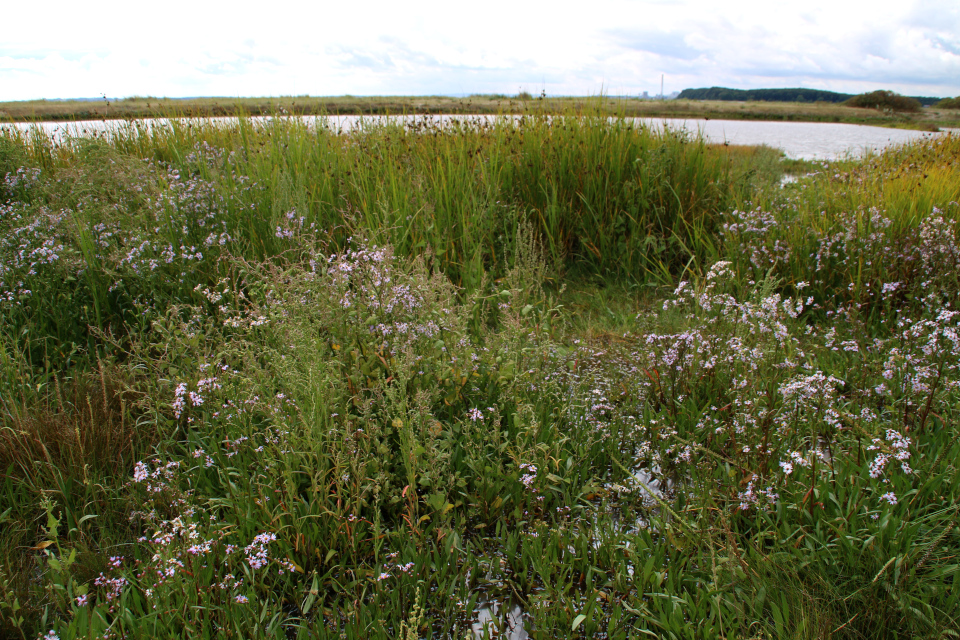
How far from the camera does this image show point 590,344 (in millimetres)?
3680

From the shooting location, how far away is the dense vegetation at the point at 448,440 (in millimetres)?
1891

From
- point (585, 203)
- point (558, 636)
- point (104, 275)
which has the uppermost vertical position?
point (585, 203)

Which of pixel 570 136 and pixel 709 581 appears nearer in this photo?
pixel 709 581

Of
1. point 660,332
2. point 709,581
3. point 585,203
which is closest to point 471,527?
point 709,581

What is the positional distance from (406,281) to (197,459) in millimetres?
1386

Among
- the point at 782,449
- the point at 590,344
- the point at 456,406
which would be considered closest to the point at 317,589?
the point at 456,406

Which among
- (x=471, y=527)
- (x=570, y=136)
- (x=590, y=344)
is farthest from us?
(x=570, y=136)

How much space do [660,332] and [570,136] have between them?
9.47ft

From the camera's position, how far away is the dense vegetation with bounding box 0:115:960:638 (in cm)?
189

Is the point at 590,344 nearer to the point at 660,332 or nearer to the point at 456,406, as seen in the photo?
the point at 660,332

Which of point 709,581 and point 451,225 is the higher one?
point 451,225

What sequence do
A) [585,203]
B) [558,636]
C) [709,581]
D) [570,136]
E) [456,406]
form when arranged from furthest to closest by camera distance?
[570,136] < [585,203] < [456,406] < [709,581] < [558,636]

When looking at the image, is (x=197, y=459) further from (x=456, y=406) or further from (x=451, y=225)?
(x=451, y=225)

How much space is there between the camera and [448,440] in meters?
2.40
